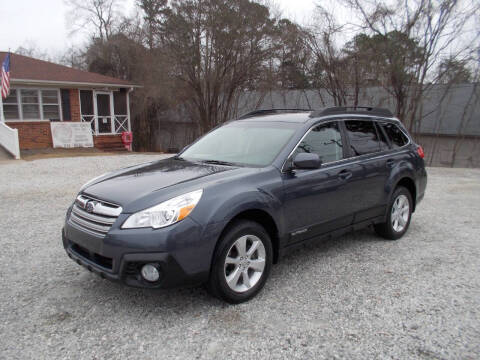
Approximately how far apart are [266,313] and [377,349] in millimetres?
919

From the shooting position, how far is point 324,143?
446cm

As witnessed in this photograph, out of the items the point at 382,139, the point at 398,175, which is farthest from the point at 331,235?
the point at 382,139

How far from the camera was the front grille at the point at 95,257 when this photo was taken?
3257 mm

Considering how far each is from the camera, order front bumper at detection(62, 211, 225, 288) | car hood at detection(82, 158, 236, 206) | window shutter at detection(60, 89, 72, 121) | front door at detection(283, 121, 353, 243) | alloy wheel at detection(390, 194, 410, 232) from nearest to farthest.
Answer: front bumper at detection(62, 211, 225, 288) < car hood at detection(82, 158, 236, 206) < front door at detection(283, 121, 353, 243) < alloy wheel at detection(390, 194, 410, 232) < window shutter at detection(60, 89, 72, 121)

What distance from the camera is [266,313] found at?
133 inches

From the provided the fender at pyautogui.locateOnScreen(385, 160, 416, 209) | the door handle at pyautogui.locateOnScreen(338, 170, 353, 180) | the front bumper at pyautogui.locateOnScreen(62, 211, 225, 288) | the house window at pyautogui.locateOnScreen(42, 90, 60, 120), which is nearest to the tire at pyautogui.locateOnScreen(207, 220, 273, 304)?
the front bumper at pyautogui.locateOnScreen(62, 211, 225, 288)

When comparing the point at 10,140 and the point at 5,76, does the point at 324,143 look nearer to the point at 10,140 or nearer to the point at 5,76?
the point at 10,140

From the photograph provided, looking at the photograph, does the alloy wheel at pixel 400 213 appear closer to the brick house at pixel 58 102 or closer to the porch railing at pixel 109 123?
the brick house at pixel 58 102

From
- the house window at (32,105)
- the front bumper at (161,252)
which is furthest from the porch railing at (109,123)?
the front bumper at (161,252)

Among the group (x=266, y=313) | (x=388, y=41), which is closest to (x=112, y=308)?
(x=266, y=313)

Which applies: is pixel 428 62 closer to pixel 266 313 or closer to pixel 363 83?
pixel 363 83

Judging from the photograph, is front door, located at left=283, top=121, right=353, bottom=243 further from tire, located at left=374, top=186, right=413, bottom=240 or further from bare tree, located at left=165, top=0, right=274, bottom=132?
bare tree, located at left=165, top=0, right=274, bottom=132

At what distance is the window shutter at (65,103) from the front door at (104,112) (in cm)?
156

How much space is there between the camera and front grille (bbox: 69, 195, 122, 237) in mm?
3252
